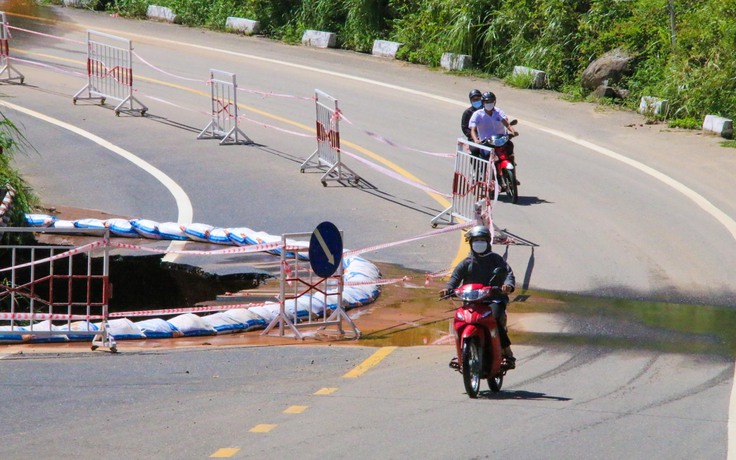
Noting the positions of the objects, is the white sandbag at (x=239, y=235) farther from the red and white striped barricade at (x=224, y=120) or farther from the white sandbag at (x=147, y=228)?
the red and white striped barricade at (x=224, y=120)

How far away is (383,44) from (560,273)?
52.6ft

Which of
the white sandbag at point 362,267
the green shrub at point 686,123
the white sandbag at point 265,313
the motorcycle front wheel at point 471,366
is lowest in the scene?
the white sandbag at point 265,313

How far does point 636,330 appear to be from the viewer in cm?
1222

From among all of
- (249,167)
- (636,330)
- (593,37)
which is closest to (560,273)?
(636,330)

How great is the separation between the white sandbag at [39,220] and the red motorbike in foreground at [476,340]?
9118 mm

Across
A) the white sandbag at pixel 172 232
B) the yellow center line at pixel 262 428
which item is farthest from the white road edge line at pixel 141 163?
the yellow center line at pixel 262 428

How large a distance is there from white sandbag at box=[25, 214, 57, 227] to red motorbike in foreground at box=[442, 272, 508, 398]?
29.9 ft

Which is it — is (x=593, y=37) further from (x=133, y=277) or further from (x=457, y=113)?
(x=133, y=277)

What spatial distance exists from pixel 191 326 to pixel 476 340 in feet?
14.1

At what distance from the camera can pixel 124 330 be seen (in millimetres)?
12352

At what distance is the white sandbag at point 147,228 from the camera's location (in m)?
16.7

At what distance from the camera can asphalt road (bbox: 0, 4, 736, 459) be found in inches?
337

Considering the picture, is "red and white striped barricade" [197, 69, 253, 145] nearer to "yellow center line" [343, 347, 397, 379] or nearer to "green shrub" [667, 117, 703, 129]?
"green shrub" [667, 117, 703, 129]

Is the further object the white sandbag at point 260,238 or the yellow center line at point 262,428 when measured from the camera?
the white sandbag at point 260,238
